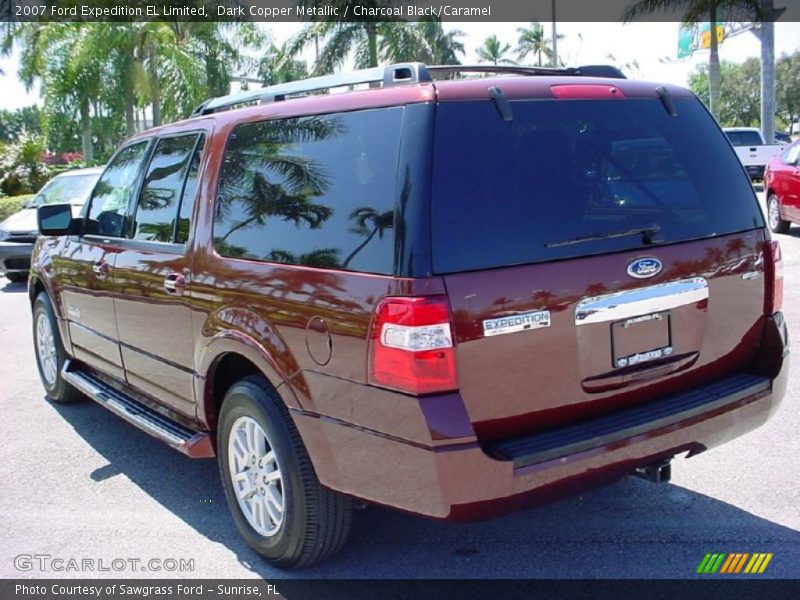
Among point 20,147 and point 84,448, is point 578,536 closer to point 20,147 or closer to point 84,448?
point 84,448

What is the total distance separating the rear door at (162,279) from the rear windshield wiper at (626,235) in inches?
72.9

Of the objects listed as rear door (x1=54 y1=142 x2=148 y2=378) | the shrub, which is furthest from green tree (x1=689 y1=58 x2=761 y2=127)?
rear door (x1=54 y1=142 x2=148 y2=378)

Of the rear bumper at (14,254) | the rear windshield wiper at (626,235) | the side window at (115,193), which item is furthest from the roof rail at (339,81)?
the rear bumper at (14,254)

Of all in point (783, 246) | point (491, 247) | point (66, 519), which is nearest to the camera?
point (491, 247)

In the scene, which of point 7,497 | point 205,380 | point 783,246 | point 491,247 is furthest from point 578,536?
point 783,246

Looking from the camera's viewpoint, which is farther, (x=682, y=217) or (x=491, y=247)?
(x=682, y=217)

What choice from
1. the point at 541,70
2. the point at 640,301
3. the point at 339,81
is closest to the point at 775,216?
the point at 541,70

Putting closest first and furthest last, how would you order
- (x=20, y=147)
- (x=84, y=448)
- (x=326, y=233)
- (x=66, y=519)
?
(x=326, y=233)
(x=66, y=519)
(x=84, y=448)
(x=20, y=147)

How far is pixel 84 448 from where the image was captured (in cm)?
532

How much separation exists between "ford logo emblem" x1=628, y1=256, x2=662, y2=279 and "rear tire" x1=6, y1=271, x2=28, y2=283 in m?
11.5

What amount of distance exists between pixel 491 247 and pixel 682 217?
39.6 inches

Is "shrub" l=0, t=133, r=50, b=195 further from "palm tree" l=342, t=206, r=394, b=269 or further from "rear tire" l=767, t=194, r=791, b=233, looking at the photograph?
"palm tree" l=342, t=206, r=394, b=269

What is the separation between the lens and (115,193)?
5.12 metres

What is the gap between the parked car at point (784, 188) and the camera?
1239cm
